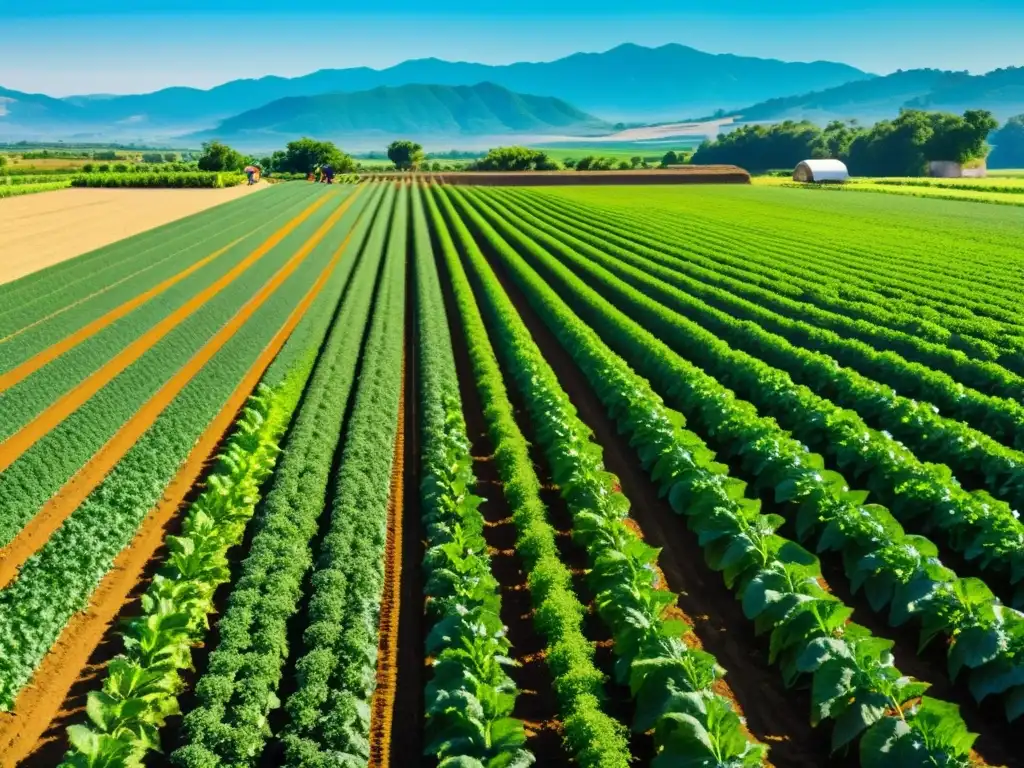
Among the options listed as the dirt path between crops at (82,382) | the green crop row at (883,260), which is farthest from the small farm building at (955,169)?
the dirt path between crops at (82,382)

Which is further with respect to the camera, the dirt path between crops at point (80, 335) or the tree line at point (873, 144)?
the tree line at point (873, 144)

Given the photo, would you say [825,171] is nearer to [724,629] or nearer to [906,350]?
[906,350]

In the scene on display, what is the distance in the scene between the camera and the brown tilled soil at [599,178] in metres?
99.5

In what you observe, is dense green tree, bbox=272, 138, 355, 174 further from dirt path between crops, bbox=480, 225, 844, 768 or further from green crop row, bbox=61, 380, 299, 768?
dirt path between crops, bbox=480, 225, 844, 768

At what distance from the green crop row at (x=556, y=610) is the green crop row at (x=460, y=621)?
A: 1.71ft

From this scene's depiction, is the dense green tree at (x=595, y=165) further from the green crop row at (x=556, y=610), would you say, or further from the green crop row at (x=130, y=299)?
the green crop row at (x=556, y=610)

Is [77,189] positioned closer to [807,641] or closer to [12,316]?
[12,316]

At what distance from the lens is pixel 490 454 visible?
1447 centimetres

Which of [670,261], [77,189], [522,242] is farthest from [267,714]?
[77,189]

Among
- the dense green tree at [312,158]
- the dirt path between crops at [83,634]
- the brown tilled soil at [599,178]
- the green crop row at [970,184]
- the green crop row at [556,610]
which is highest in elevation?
the dense green tree at [312,158]

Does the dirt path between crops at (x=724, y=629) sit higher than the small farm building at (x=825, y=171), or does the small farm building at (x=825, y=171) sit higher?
the small farm building at (x=825, y=171)

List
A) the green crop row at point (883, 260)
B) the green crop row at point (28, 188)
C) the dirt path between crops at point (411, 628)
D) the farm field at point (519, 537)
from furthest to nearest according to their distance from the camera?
the green crop row at point (28, 188) → the green crop row at point (883, 260) → the dirt path between crops at point (411, 628) → the farm field at point (519, 537)

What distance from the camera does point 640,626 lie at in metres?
8.00

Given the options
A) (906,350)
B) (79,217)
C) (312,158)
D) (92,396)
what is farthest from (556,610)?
(312,158)
